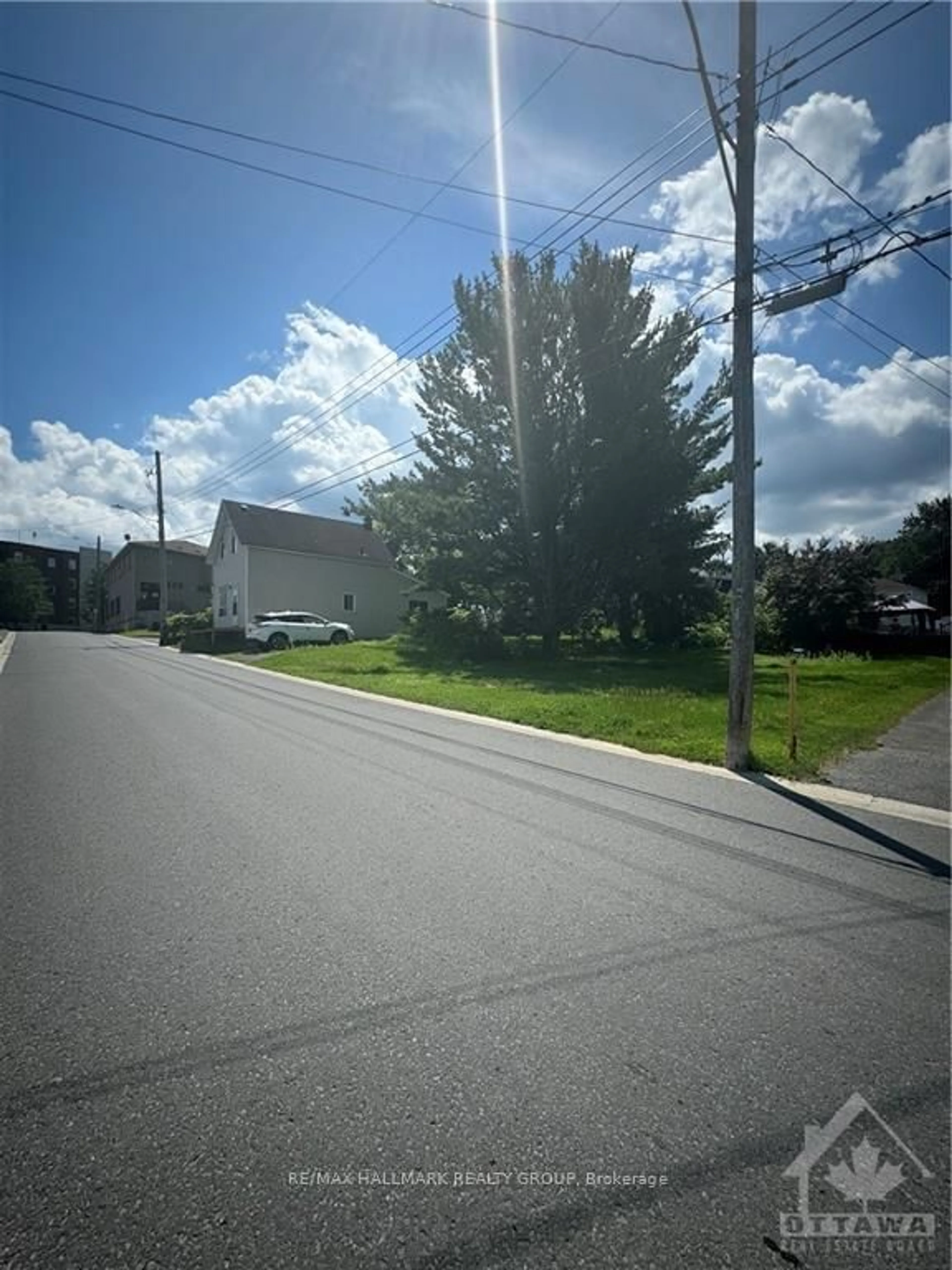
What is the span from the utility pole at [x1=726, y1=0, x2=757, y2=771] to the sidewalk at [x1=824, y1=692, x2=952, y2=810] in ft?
3.89

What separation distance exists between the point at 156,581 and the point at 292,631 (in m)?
45.8

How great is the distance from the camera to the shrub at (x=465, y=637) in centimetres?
2167

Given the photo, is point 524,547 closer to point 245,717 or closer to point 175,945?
point 245,717

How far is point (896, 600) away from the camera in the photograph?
29266 millimetres

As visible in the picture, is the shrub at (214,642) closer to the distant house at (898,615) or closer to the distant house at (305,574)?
the distant house at (305,574)

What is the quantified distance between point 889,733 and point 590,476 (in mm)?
14118

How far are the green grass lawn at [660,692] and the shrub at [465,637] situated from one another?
0.76m

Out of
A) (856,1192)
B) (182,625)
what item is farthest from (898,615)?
(182,625)

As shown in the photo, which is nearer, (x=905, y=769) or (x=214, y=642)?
(x=905, y=769)

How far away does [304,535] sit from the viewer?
1412 inches

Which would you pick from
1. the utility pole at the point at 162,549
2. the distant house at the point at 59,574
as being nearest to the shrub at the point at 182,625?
the utility pole at the point at 162,549

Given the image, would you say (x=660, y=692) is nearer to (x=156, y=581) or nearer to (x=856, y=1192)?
(x=856, y=1192)

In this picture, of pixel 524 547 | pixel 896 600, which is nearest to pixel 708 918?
pixel 524 547

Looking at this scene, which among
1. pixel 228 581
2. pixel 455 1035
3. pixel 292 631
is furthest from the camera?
pixel 228 581
